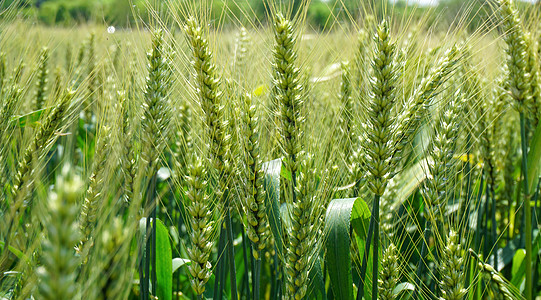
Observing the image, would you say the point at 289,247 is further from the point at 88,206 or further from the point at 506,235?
the point at 506,235

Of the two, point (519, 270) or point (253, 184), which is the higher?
point (253, 184)

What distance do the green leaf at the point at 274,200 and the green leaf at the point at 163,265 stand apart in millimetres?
434

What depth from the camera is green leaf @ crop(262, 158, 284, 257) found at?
1554 millimetres

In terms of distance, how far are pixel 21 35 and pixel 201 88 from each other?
197 centimetres

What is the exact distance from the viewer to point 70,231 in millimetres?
632

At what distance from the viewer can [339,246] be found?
1.57 meters

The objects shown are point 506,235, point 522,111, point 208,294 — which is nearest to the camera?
point 522,111

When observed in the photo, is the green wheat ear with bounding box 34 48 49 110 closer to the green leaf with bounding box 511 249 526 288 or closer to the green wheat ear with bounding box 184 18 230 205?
the green wheat ear with bounding box 184 18 230 205

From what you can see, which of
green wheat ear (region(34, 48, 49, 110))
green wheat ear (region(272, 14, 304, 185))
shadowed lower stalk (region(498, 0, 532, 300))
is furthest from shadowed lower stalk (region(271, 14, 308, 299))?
green wheat ear (region(34, 48, 49, 110))

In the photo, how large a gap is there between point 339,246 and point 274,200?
291 mm

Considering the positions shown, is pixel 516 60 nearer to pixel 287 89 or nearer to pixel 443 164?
pixel 443 164

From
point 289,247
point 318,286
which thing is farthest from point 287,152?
point 318,286

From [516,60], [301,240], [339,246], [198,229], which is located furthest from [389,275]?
[516,60]

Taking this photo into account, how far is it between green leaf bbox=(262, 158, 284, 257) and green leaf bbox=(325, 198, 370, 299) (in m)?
0.17
